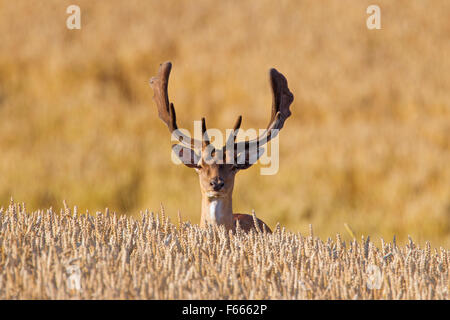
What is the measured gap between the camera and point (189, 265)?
5.35 metres

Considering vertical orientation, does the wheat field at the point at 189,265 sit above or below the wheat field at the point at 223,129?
below

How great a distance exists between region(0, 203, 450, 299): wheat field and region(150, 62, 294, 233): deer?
30.9 inches

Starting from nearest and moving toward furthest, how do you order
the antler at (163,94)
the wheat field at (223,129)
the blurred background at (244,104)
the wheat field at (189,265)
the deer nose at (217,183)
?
the wheat field at (189,265) → the wheat field at (223,129) → the deer nose at (217,183) → the antler at (163,94) → the blurred background at (244,104)

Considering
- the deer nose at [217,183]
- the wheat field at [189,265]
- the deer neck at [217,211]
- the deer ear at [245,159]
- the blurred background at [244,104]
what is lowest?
the wheat field at [189,265]

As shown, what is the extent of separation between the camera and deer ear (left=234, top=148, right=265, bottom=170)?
24.1 ft

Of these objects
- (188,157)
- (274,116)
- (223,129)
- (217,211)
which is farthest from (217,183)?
(223,129)

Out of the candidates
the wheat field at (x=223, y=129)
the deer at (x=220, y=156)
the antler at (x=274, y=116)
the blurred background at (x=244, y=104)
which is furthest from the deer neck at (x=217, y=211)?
the blurred background at (x=244, y=104)

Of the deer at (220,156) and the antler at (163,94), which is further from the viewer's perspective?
the antler at (163,94)

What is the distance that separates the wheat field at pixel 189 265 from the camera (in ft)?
15.2

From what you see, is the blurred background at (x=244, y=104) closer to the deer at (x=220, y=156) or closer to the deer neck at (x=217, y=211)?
the deer at (x=220, y=156)

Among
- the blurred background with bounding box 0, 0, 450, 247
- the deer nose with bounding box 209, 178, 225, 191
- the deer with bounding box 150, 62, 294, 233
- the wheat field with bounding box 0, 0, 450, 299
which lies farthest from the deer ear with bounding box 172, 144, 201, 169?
the blurred background with bounding box 0, 0, 450, 247

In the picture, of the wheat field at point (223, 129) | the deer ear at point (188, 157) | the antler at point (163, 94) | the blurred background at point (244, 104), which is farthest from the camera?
the blurred background at point (244, 104)

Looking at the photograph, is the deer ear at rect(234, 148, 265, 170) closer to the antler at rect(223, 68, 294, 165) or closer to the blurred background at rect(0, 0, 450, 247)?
the antler at rect(223, 68, 294, 165)
